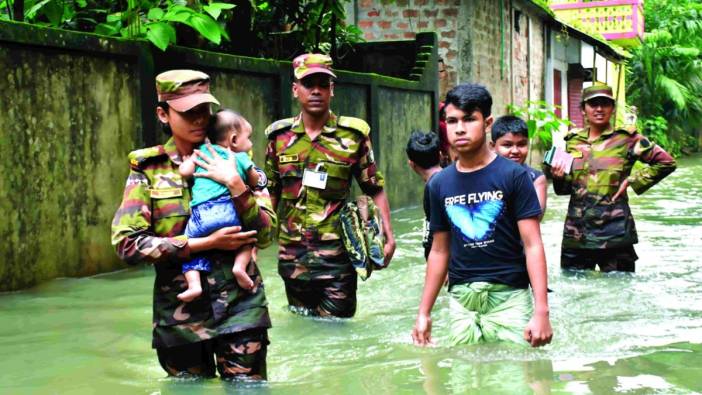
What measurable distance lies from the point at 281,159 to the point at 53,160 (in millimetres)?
2310

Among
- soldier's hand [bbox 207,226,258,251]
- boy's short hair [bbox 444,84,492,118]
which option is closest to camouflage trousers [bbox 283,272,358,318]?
→ boy's short hair [bbox 444,84,492,118]

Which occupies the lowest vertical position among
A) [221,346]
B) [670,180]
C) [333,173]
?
[670,180]

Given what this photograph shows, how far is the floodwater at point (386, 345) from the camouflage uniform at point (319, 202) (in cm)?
27

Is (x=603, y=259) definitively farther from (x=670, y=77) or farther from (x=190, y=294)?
(x=670, y=77)

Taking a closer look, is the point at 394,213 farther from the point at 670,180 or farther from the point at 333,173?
the point at 670,180

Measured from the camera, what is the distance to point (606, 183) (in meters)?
7.79

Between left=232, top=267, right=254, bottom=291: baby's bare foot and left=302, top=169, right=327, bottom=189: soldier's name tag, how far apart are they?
2.12m

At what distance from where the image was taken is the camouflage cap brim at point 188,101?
4086 millimetres

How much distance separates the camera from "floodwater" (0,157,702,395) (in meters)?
4.88

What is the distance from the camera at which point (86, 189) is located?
8.02 m

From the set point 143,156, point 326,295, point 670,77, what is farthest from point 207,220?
point 670,77

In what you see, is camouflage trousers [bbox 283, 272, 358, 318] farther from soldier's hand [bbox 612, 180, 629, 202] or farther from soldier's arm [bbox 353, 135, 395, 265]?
soldier's hand [bbox 612, 180, 629, 202]

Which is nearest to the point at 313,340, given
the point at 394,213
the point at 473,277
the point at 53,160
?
the point at 473,277

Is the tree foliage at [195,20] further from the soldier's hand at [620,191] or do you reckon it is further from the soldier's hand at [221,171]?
the soldier's hand at [221,171]
